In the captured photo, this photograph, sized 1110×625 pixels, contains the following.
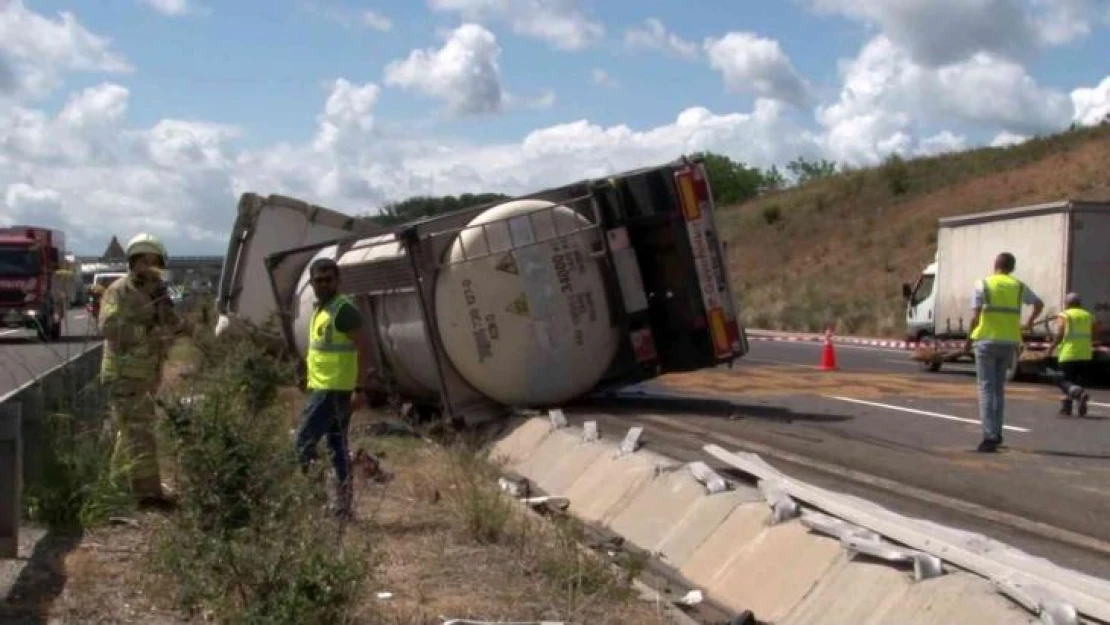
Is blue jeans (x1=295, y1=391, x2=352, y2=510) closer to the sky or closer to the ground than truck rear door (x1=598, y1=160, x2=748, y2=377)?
closer to the ground

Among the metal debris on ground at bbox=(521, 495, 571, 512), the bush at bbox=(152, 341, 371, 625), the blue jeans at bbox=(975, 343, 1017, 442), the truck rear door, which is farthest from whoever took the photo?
the truck rear door

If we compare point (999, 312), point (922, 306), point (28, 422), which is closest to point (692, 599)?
point (28, 422)

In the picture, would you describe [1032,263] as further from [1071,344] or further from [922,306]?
[1071,344]

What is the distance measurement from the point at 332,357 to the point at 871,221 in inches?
2433

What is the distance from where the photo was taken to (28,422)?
9.16 meters

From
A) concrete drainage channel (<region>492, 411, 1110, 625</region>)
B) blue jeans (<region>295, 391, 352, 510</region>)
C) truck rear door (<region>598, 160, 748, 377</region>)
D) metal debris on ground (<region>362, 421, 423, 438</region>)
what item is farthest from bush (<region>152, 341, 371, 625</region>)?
truck rear door (<region>598, 160, 748, 377</region>)

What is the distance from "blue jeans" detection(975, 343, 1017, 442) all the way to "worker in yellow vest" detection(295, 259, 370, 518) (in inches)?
225

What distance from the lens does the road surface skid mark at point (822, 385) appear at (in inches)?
755

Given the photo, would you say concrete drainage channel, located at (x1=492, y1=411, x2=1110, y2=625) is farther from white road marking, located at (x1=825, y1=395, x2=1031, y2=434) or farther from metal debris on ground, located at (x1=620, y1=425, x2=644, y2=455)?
white road marking, located at (x1=825, y1=395, x2=1031, y2=434)

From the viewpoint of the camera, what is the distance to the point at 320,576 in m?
6.40

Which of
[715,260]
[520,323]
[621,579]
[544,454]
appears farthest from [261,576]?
[715,260]

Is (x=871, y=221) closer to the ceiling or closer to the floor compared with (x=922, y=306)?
closer to the ceiling

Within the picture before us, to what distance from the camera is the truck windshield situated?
36.3 meters

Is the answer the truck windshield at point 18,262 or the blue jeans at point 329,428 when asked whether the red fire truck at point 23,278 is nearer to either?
the truck windshield at point 18,262
